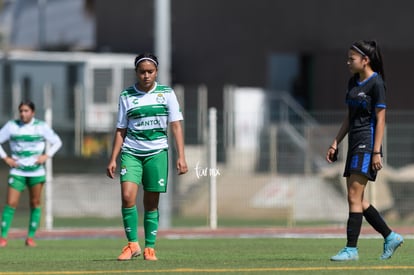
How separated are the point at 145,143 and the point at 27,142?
20.1 feet

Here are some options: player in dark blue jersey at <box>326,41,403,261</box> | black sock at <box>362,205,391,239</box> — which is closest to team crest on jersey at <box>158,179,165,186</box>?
player in dark blue jersey at <box>326,41,403,261</box>

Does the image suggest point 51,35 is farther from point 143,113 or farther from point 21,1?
point 143,113

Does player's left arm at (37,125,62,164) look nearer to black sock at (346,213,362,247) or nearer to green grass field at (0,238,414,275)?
green grass field at (0,238,414,275)

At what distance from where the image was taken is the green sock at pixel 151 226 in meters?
13.2

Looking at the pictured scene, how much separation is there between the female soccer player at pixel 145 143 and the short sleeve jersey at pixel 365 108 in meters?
1.70

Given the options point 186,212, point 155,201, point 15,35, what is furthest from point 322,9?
point 155,201

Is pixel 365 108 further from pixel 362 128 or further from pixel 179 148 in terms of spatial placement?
pixel 179 148

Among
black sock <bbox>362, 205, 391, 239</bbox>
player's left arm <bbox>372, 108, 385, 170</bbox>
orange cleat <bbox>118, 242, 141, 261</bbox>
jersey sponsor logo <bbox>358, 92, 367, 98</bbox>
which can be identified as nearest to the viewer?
player's left arm <bbox>372, 108, 385, 170</bbox>

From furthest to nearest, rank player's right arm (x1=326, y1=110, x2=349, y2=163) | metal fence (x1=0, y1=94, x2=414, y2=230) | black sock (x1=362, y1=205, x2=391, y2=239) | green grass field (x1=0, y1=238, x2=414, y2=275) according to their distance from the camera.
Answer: metal fence (x1=0, y1=94, x2=414, y2=230)
black sock (x1=362, y1=205, x2=391, y2=239)
player's right arm (x1=326, y1=110, x2=349, y2=163)
green grass field (x1=0, y1=238, x2=414, y2=275)

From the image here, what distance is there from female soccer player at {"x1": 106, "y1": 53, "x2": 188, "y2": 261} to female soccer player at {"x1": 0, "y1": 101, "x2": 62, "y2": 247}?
19.0 feet

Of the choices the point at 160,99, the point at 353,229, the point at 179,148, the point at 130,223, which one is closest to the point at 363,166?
the point at 353,229

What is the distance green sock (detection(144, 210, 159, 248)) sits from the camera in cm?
1321

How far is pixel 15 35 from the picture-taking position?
56500 millimetres

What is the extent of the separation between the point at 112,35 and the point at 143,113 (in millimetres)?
34728
